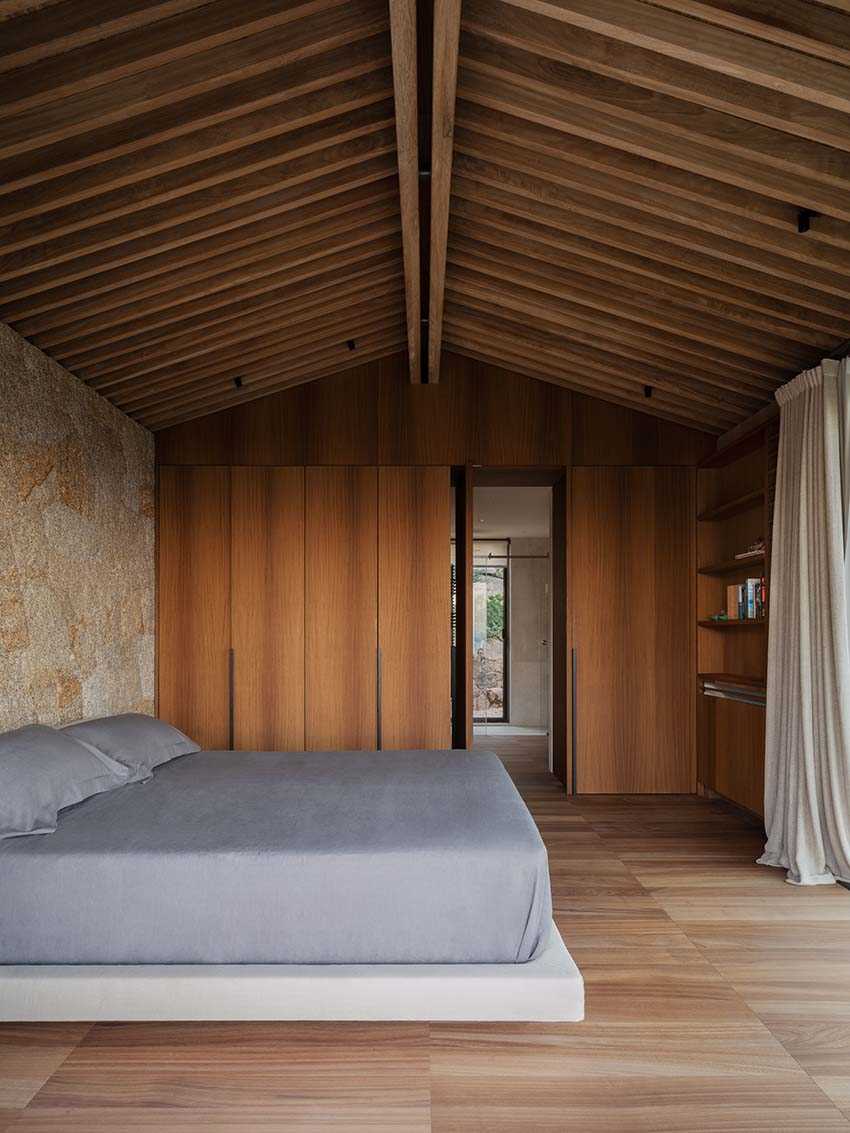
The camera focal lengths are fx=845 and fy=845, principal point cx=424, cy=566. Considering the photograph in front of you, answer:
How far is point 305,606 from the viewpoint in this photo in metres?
5.29

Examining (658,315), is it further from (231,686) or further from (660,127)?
(231,686)

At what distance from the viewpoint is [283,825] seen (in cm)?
262

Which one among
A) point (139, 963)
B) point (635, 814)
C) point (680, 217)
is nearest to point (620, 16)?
point (680, 217)

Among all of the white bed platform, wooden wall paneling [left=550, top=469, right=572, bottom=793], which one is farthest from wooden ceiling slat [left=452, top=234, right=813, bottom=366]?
the white bed platform

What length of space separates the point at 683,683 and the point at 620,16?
4022 millimetres

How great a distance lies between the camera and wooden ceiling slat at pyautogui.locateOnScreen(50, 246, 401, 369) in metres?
3.86

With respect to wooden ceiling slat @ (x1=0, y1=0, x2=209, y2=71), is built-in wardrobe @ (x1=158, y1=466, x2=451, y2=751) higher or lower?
lower

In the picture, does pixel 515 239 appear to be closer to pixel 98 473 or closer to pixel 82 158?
pixel 82 158

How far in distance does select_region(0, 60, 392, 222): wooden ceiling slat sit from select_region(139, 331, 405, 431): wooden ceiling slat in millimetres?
2379

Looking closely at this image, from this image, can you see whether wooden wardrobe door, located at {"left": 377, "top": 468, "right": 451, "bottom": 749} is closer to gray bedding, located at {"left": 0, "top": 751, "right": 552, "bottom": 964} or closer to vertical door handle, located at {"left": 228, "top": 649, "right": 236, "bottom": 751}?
vertical door handle, located at {"left": 228, "top": 649, "right": 236, "bottom": 751}

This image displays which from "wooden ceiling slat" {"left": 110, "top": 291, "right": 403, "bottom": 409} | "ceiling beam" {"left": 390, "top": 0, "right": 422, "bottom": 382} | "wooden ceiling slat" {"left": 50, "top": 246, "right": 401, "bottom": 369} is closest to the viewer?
"ceiling beam" {"left": 390, "top": 0, "right": 422, "bottom": 382}

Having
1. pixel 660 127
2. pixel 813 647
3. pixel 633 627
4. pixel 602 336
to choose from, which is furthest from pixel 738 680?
pixel 660 127

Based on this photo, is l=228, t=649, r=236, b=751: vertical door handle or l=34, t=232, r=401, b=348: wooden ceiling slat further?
l=228, t=649, r=236, b=751: vertical door handle

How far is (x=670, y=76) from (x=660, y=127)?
0.20 metres
